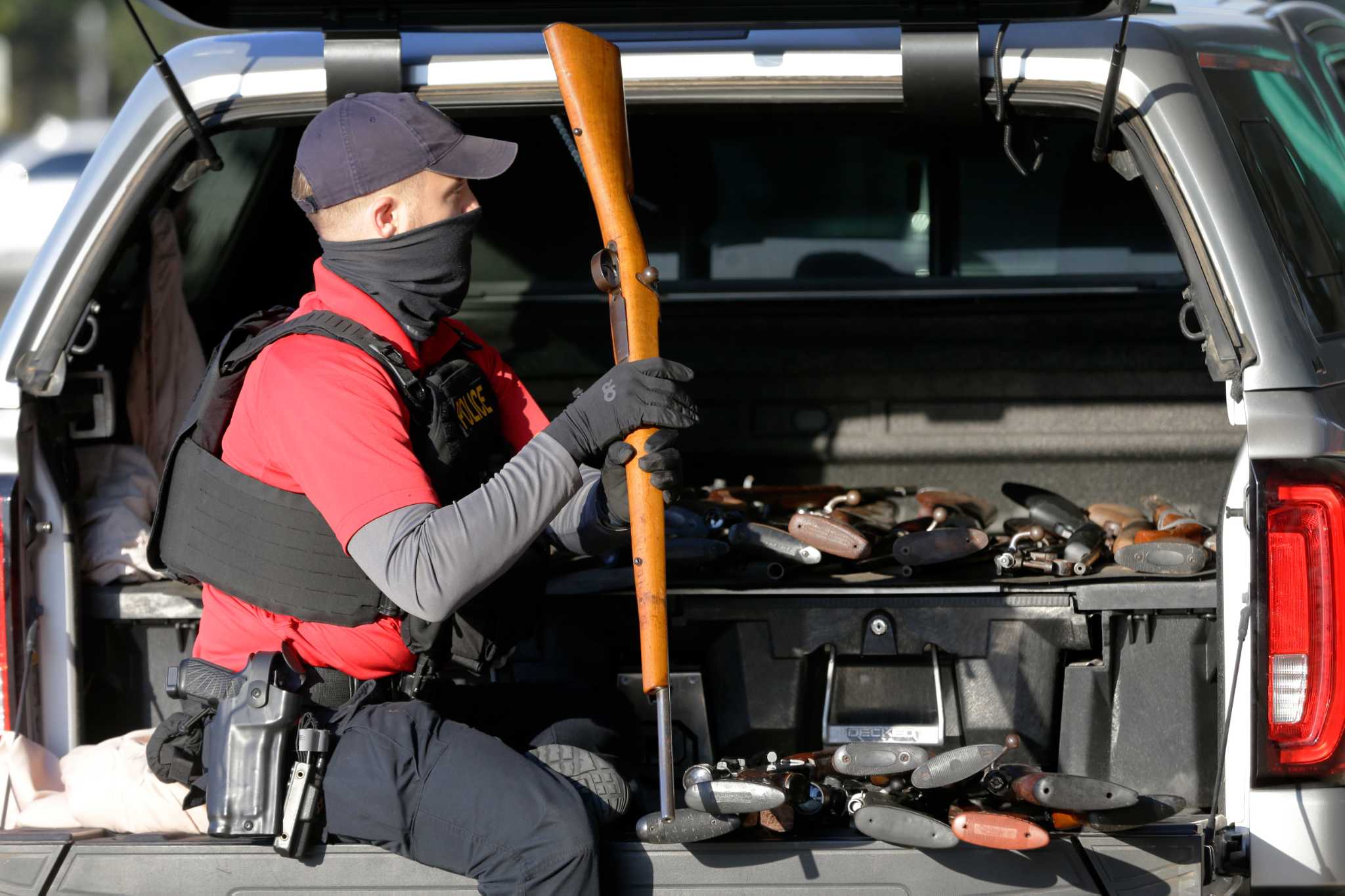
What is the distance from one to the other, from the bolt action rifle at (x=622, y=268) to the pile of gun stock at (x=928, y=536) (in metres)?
0.69

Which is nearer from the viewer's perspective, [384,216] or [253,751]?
[253,751]

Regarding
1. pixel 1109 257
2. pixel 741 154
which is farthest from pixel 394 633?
pixel 1109 257

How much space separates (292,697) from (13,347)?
37.8 inches

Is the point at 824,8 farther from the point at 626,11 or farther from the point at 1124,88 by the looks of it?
the point at 1124,88

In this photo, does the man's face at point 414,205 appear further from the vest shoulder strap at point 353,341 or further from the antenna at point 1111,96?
the antenna at point 1111,96

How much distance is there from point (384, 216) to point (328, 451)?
0.49 meters

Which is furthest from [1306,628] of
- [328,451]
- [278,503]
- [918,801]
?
[278,503]

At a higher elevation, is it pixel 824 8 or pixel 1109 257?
pixel 824 8

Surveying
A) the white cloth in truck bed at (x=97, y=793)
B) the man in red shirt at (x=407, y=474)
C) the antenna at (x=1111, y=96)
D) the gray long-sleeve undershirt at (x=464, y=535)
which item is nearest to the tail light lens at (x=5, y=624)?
the white cloth in truck bed at (x=97, y=793)

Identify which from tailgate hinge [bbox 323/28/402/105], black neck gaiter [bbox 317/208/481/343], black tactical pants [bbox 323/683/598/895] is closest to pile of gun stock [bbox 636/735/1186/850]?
black tactical pants [bbox 323/683/598/895]

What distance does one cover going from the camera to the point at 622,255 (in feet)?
8.71

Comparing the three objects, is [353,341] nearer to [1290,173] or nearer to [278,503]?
[278,503]

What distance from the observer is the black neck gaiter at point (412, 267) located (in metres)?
2.69

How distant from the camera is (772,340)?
4.45m
